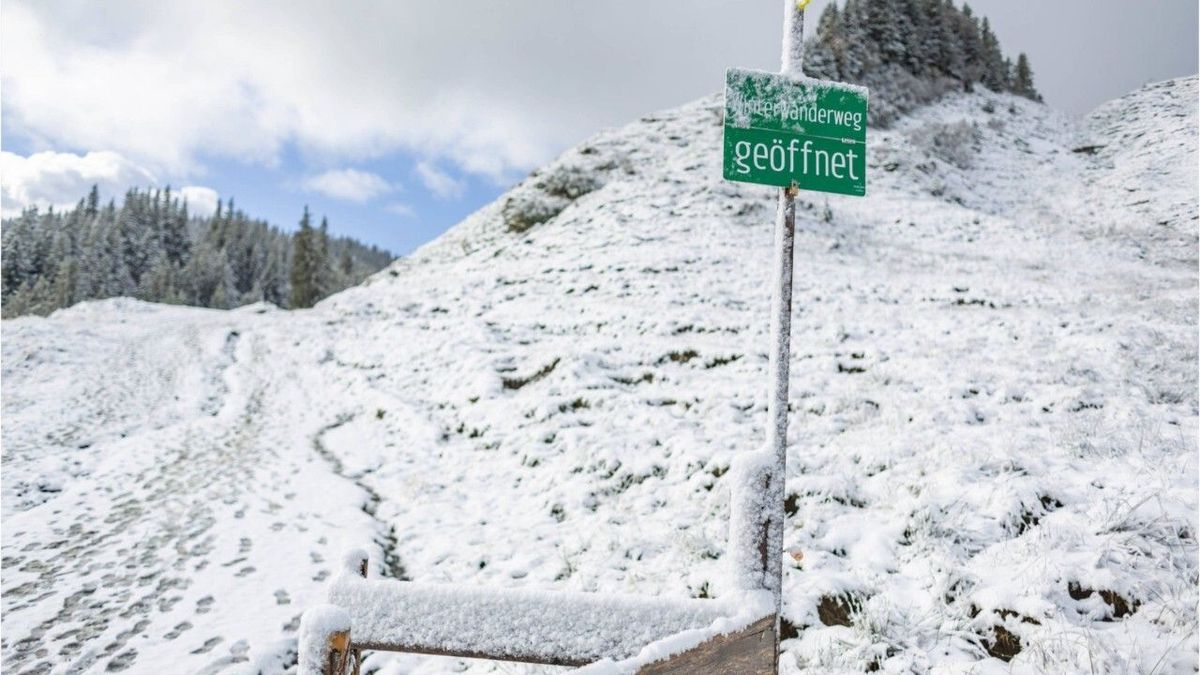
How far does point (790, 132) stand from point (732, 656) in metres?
Result: 2.68

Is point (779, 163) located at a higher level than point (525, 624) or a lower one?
higher

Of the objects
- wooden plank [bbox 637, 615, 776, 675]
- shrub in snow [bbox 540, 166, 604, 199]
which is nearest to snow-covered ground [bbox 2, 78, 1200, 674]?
wooden plank [bbox 637, 615, 776, 675]

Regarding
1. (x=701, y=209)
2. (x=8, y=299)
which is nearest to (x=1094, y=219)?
(x=701, y=209)

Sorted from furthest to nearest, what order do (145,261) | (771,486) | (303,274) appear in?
(145,261), (303,274), (771,486)

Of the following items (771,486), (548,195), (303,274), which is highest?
(548,195)

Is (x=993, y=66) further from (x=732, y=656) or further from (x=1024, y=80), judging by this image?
(x=732, y=656)

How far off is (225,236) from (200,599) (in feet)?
398

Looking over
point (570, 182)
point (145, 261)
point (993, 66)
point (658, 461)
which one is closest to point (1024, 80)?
point (993, 66)

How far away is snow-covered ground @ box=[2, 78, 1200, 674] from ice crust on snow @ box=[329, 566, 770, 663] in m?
1.69

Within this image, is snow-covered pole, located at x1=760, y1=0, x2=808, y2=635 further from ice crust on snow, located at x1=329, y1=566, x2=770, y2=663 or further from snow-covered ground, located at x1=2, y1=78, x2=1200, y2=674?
snow-covered ground, located at x1=2, y1=78, x2=1200, y2=674

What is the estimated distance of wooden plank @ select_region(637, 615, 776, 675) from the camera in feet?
7.22

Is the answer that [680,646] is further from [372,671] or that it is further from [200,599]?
[200,599]

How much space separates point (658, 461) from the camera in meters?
7.07

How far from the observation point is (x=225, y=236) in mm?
103438
